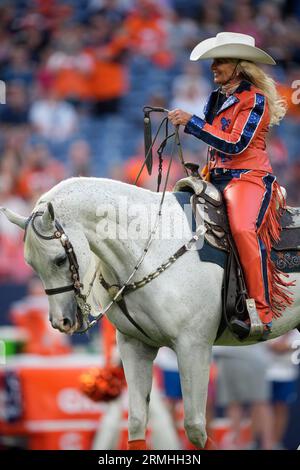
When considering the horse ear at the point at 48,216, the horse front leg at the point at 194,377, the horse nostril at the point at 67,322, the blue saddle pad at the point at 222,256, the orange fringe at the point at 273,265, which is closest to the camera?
the horse ear at the point at 48,216

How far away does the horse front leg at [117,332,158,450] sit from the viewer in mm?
6305

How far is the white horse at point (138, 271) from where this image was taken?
5879mm

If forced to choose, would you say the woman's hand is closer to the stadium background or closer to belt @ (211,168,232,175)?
belt @ (211,168,232,175)

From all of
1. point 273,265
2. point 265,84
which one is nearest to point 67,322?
point 273,265

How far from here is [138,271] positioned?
604 cm

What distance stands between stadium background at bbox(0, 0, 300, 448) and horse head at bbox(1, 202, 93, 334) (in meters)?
7.09

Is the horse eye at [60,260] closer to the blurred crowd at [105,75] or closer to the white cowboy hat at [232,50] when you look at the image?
the white cowboy hat at [232,50]

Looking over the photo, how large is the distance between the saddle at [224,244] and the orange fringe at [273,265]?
8 cm

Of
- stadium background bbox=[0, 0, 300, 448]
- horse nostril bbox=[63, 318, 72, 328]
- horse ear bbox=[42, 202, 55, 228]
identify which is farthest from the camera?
stadium background bbox=[0, 0, 300, 448]

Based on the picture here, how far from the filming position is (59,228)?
5.85m

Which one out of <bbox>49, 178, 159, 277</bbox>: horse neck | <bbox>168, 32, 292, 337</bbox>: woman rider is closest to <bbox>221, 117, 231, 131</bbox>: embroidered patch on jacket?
<bbox>168, 32, 292, 337</bbox>: woman rider

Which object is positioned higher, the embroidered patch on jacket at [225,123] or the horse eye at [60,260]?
the embroidered patch on jacket at [225,123]

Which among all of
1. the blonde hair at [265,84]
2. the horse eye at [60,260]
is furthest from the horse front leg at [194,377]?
the blonde hair at [265,84]
